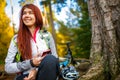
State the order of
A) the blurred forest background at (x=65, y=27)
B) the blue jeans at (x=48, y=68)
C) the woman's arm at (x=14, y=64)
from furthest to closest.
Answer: the blurred forest background at (x=65, y=27), the woman's arm at (x=14, y=64), the blue jeans at (x=48, y=68)

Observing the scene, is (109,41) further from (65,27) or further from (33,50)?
(65,27)

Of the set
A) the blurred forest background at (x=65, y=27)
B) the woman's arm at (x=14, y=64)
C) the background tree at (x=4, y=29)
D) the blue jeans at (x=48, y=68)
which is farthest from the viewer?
the background tree at (x=4, y=29)

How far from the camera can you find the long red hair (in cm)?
299

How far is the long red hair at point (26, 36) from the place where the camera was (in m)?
2.99

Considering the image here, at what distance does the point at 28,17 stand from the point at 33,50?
0.32 m

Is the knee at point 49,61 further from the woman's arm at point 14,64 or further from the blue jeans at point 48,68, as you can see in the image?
the woman's arm at point 14,64

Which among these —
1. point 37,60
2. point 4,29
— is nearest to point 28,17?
point 37,60

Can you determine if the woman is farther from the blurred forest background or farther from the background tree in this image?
the background tree

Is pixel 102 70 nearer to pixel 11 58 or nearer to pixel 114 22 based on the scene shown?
pixel 114 22

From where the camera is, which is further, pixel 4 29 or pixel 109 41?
pixel 4 29

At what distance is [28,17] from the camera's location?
A: 123 inches

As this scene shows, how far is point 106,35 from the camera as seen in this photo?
3979 millimetres

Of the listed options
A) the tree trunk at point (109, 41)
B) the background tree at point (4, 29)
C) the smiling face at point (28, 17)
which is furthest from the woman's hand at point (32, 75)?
the background tree at point (4, 29)

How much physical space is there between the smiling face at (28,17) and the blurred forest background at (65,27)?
0.82ft
